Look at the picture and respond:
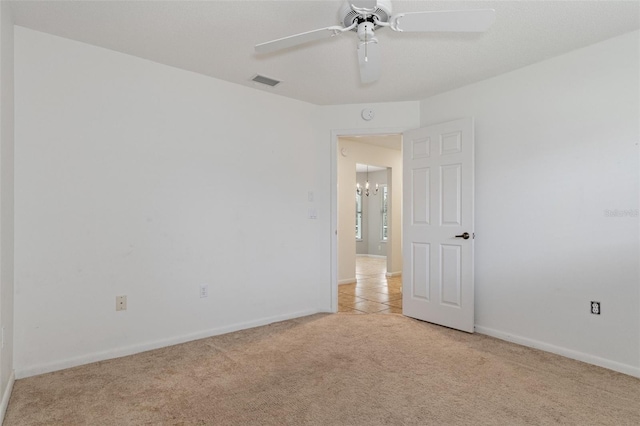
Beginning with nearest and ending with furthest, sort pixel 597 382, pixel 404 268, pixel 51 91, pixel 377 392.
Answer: pixel 377 392, pixel 597 382, pixel 51 91, pixel 404 268

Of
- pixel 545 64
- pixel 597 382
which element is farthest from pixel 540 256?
pixel 545 64

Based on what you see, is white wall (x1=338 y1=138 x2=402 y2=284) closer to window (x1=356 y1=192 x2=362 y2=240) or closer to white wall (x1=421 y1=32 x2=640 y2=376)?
white wall (x1=421 y1=32 x2=640 y2=376)

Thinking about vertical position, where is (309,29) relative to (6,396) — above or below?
above

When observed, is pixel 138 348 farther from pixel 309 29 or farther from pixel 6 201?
pixel 309 29

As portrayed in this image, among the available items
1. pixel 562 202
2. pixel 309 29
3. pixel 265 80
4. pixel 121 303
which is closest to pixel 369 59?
pixel 309 29

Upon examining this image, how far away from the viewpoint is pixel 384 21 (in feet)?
6.71

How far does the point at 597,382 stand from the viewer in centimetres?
243

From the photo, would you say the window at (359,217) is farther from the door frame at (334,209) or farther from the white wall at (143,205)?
the white wall at (143,205)

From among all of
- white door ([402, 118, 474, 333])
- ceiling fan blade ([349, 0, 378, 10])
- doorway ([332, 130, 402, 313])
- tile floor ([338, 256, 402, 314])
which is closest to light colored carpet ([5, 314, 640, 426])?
white door ([402, 118, 474, 333])

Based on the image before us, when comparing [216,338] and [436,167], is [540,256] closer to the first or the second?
[436,167]

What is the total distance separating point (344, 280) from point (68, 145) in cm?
439

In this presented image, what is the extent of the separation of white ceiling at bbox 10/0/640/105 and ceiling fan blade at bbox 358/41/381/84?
1.07 ft

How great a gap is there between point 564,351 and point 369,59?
8.85 feet

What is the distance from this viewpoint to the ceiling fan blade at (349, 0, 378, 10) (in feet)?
5.81
